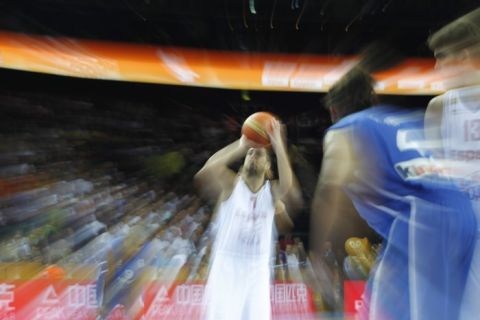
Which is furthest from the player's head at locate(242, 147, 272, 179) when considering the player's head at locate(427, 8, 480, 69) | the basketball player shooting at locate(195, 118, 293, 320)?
the player's head at locate(427, 8, 480, 69)

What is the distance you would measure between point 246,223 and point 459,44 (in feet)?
5.81

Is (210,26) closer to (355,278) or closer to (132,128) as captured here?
(132,128)

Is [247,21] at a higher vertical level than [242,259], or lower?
higher

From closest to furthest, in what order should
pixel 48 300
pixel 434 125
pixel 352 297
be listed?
pixel 434 125 → pixel 48 300 → pixel 352 297

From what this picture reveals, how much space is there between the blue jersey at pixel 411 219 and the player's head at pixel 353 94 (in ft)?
0.41

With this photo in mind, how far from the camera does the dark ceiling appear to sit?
3.24 m

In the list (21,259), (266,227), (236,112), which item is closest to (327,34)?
(236,112)

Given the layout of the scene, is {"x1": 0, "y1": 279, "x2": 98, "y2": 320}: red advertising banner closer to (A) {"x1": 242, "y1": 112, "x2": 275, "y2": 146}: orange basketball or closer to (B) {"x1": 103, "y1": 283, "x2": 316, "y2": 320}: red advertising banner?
(B) {"x1": 103, "y1": 283, "x2": 316, "y2": 320}: red advertising banner

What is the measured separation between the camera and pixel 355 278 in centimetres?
422

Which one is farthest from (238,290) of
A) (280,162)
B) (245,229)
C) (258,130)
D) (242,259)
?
(258,130)

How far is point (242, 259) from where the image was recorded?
2.95 meters

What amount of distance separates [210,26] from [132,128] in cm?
153

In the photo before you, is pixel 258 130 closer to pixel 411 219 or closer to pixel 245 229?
pixel 245 229

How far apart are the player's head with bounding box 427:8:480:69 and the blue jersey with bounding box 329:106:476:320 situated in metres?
0.27
